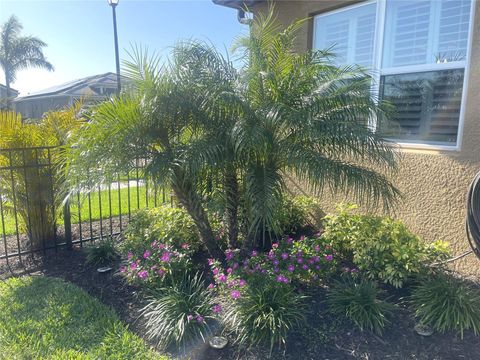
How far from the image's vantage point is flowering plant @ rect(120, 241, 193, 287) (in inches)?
142

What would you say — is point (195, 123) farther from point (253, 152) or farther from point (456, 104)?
point (456, 104)

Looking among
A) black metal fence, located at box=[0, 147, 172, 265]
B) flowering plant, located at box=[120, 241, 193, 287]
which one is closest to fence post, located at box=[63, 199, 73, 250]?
black metal fence, located at box=[0, 147, 172, 265]

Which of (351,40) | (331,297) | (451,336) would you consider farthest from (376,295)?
(351,40)

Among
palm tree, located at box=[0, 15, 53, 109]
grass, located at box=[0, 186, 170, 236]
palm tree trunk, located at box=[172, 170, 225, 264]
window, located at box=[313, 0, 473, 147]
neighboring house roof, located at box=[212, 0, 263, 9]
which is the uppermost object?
palm tree, located at box=[0, 15, 53, 109]

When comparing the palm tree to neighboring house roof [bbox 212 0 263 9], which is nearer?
neighboring house roof [bbox 212 0 263 9]

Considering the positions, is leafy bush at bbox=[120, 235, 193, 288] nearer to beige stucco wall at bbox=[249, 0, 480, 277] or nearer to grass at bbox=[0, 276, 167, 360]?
grass at bbox=[0, 276, 167, 360]

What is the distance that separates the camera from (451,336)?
9.36ft

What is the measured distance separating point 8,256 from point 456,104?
5.60m

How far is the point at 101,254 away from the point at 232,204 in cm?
180

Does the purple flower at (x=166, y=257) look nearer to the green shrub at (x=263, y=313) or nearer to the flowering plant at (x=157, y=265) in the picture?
the flowering plant at (x=157, y=265)

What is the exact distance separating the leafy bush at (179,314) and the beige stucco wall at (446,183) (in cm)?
265

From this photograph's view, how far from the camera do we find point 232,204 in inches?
160

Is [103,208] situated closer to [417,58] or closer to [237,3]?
[237,3]

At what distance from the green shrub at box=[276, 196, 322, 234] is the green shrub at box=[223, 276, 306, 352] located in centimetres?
168
